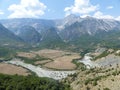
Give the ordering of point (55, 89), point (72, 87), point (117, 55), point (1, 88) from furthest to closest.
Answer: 1. point (117, 55)
2. point (72, 87)
3. point (55, 89)
4. point (1, 88)

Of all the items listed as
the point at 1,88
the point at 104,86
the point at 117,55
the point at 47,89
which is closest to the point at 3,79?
the point at 1,88

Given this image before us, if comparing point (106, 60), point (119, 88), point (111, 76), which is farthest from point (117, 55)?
point (119, 88)

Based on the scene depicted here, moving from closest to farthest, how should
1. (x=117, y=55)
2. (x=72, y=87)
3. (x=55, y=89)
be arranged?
(x=55, y=89)
(x=72, y=87)
(x=117, y=55)

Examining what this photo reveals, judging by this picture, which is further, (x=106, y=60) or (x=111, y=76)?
(x=106, y=60)

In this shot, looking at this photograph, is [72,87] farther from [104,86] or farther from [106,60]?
[106,60]

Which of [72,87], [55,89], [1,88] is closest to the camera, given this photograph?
[1,88]

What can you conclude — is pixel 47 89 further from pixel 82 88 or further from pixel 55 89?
pixel 82 88

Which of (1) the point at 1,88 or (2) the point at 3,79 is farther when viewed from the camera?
(2) the point at 3,79
